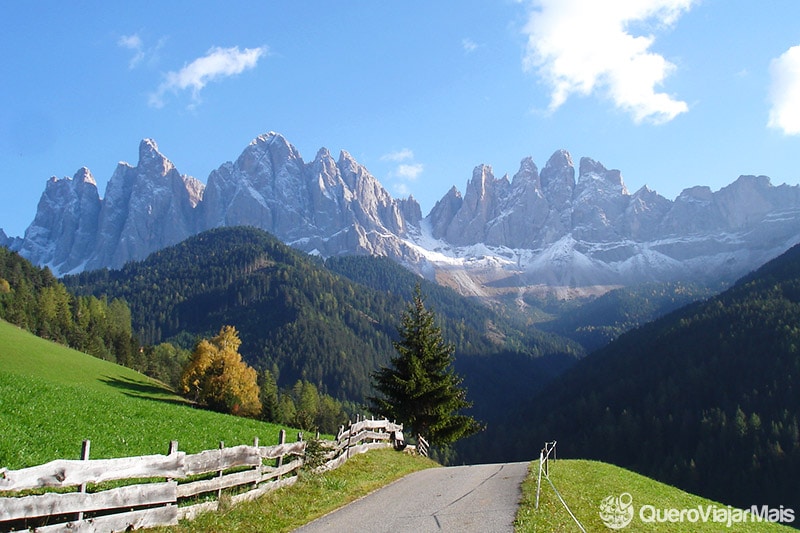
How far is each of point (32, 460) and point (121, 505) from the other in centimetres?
712

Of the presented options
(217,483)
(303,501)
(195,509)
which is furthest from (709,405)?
(195,509)

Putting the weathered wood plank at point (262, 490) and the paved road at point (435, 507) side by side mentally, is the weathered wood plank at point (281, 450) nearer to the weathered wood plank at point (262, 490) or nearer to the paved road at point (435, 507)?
the weathered wood plank at point (262, 490)

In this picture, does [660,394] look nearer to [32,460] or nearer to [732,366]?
[732,366]

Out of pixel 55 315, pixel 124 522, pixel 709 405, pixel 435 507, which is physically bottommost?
pixel 709 405

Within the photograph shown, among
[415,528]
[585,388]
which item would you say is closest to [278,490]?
[415,528]

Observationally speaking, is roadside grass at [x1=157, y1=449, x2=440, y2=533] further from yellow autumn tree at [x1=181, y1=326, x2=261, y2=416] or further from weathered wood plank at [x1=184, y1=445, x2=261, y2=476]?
yellow autumn tree at [x1=181, y1=326, x2=261, y2=416]

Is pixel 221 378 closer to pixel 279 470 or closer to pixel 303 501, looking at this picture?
pixel 279 470

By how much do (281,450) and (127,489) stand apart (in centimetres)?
715

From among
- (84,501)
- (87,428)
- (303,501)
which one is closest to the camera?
(84,501)

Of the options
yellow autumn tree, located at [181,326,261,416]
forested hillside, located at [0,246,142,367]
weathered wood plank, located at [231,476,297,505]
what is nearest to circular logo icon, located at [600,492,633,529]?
weathered wood plank, located at [231,476,297,505]

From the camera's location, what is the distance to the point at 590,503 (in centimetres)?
2023

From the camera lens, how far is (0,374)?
34.1 metres

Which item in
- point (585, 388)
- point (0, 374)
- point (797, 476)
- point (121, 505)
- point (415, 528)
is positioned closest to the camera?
point (121, 505)

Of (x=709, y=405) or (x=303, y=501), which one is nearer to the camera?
(x=303, y=501)
